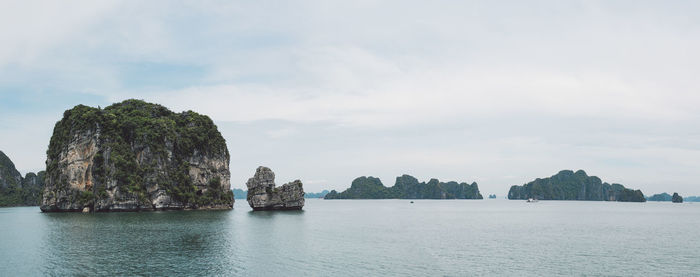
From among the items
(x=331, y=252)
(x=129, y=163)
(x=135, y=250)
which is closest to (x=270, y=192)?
(x=129, y=163)

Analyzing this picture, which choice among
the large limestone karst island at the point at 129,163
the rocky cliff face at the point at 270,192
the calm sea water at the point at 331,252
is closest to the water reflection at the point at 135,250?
the calm sea water at the point at 331,252

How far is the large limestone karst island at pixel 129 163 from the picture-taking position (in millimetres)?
114250

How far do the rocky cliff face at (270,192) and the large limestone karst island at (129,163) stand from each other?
17.6m

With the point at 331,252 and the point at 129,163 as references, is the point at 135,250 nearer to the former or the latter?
the point at 331,252

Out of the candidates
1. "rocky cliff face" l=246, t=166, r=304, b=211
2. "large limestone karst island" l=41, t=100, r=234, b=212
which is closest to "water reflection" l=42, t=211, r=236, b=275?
"large limestone karst island" l=41, t=100, r=234, b=212

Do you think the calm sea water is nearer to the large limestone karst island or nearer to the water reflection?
the water reflection

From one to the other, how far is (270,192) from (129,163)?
3607cm

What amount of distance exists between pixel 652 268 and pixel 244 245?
137ft

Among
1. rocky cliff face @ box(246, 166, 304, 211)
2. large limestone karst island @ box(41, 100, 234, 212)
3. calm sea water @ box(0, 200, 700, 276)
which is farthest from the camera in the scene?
rocky cliff face @ box(246, 166, 304, 211)

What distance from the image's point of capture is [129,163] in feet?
383

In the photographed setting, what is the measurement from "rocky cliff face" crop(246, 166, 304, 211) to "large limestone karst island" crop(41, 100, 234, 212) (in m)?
17.6

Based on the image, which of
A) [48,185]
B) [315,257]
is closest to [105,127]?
[48,185]

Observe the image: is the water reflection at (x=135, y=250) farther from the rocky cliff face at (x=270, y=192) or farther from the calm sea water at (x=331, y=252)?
the rocky cliff face at (x=270, y=192)

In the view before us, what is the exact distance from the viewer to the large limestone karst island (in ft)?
375
